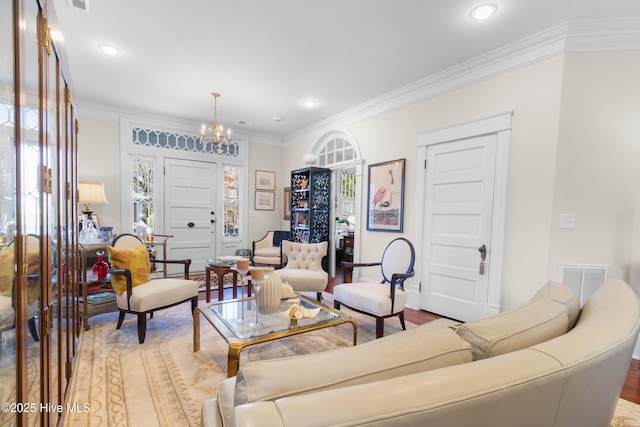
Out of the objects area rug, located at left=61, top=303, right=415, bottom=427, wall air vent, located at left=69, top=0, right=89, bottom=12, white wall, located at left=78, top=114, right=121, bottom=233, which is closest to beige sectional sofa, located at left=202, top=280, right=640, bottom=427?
area rug, located at left=61, top=303, right=415, bottom=427

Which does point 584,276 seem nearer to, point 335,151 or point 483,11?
point 483,11

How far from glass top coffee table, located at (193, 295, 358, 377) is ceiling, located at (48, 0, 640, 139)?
2344mm

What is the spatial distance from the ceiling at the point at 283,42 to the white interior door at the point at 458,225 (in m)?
0.95

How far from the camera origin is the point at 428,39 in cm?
257

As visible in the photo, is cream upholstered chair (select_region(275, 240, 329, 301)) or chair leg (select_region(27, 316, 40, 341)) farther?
cream upholstered chair (select_region(275, 240, 329, 301))

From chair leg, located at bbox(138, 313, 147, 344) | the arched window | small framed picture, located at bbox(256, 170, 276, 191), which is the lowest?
chair leg, located at bbox(138, 313, 147, 344)

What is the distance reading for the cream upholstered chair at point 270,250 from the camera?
4977 millimetres

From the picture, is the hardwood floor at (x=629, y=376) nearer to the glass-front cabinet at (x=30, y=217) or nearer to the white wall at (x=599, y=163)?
the white wall at (x=599, y=163)

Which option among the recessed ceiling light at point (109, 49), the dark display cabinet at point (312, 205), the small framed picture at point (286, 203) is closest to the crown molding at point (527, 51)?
the dark display cabinet at point (312, 205)

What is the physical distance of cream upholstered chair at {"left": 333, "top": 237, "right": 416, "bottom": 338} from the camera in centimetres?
263

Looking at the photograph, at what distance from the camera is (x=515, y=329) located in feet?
3.09

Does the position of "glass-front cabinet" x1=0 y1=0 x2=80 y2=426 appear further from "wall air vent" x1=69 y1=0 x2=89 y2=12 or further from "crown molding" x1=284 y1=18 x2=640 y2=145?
"crown molding" x1=284 y1=18 x2=640 y2=145

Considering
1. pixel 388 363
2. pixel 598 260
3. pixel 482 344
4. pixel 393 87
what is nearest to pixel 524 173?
pixel 598 260

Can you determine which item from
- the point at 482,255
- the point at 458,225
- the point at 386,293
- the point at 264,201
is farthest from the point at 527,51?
the point at 264,201
